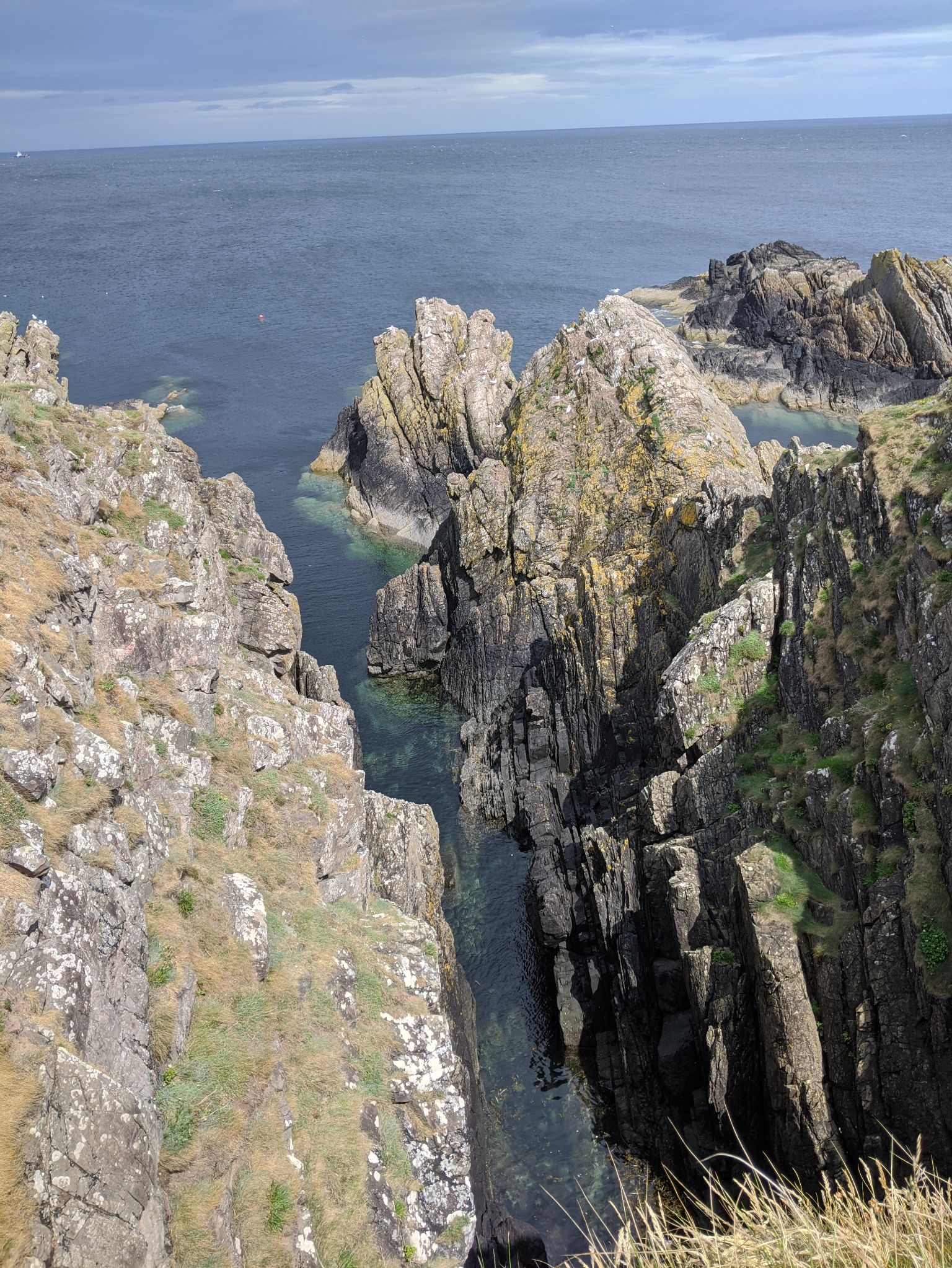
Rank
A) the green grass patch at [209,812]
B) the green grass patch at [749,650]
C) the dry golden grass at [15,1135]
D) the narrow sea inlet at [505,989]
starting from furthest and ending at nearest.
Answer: the green grass patch at [749,650] < the narrow sea inlet at [505,989] < the green grass patch at [209,812] < the dry golden grass at [15,1135]

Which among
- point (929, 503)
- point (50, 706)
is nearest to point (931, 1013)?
point (929, 503)

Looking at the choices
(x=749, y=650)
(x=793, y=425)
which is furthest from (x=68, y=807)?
(x=793, y=425)

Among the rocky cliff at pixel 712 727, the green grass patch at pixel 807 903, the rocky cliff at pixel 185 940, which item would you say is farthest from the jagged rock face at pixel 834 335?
the rocky cliff at pixel 185 940

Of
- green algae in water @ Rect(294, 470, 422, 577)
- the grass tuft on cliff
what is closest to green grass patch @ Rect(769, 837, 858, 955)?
the grass tuft on cliff

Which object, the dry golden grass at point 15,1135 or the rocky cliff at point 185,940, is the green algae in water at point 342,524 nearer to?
the rocky cliff at point 185,940

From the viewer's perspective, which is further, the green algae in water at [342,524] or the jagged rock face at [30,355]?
the green algae in water at [342,524]

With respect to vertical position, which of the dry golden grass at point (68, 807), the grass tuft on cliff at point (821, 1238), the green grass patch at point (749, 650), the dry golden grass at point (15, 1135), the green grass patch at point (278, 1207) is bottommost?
the green grass patch at point (278, 1207)

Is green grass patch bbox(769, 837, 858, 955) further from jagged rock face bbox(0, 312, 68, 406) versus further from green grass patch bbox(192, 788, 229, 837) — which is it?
jagged rock face bbox(0, 312, 68, 406)

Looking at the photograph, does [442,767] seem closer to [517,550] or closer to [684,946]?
[517,550]
